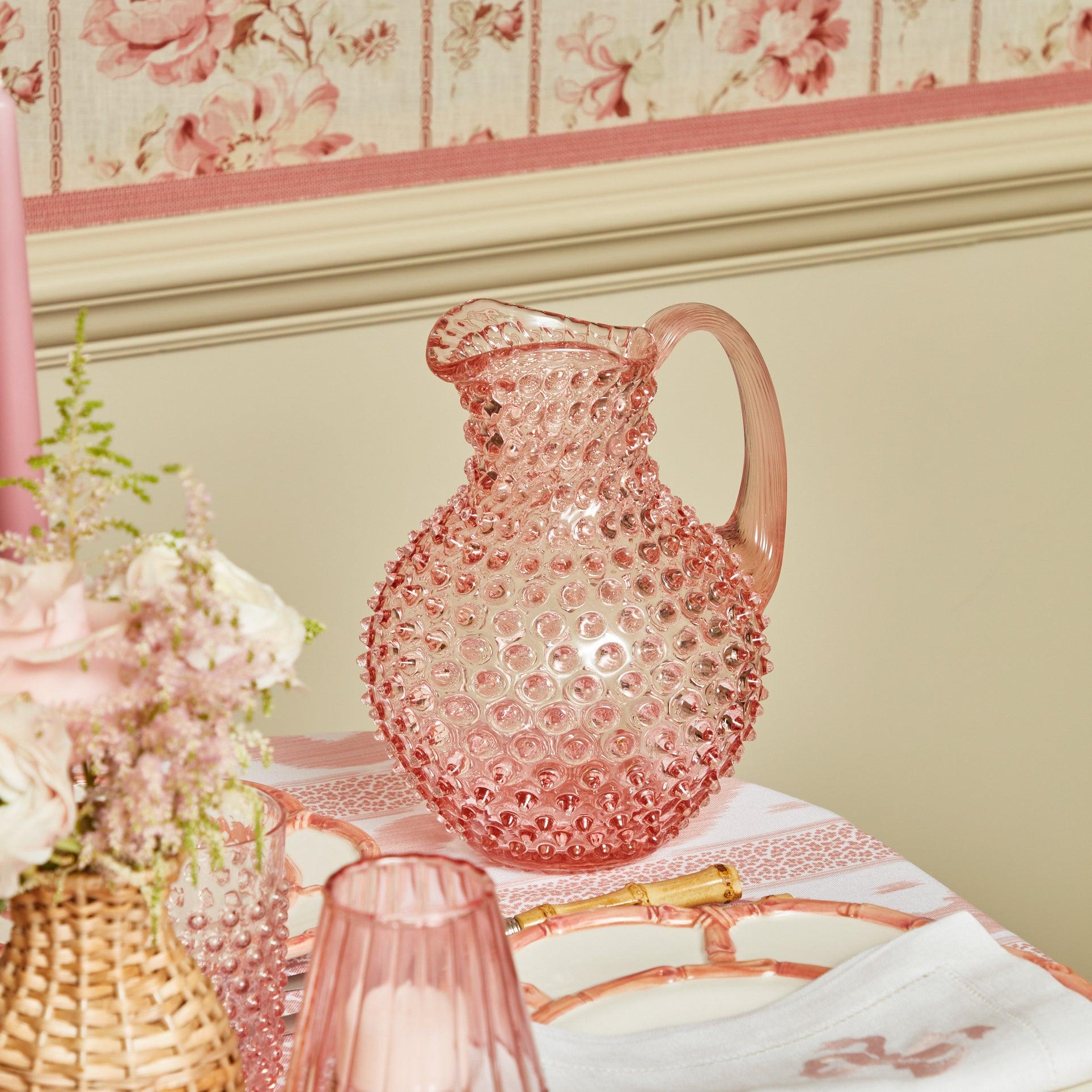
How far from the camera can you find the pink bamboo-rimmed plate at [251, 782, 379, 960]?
614 millimetres

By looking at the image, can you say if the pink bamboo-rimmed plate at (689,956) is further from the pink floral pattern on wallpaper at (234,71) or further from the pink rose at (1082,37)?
the pink rose at (1082,37)

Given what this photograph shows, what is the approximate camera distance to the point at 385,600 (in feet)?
2.24

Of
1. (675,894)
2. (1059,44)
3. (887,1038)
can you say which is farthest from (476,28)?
(887,1038)

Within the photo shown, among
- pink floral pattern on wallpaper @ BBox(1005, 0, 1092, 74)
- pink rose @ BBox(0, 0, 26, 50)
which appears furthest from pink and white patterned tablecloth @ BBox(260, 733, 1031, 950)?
pink floral pattern on wallpaper @ BBox(1005, 0, 1092, 74)

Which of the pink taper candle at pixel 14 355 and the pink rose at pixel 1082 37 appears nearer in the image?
the pink taper candle at pixel 14 355

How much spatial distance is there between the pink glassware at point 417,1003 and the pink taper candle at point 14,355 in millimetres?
205

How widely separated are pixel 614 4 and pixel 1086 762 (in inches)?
36.4

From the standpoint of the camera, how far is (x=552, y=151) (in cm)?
116

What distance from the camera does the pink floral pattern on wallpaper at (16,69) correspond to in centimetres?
101

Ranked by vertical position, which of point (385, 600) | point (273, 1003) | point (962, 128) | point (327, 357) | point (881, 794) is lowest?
point (881, 794)

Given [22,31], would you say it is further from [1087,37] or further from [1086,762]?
[1086,762]

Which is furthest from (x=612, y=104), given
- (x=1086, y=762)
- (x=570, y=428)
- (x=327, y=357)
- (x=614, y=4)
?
(x=1086, y=762)

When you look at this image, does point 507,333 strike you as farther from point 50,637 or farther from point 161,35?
point 161,35

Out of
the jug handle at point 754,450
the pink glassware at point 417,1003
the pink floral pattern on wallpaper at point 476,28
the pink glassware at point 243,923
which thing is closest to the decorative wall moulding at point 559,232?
the pink floral pattern on wallpaper at point 476,28
